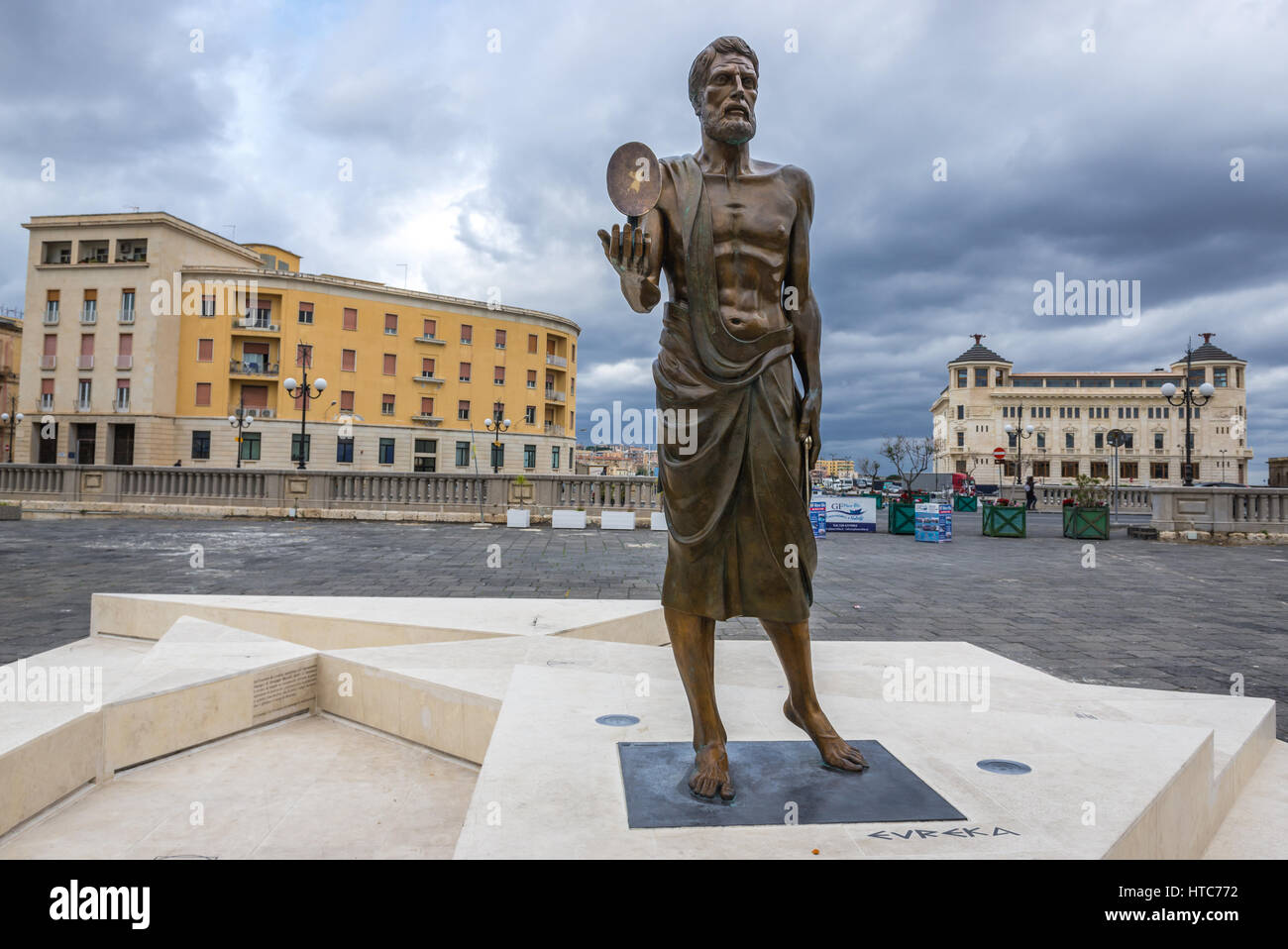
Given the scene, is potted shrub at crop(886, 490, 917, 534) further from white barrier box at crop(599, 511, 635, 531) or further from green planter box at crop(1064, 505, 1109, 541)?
white barrier box at crop(599, 511, 635, 531)

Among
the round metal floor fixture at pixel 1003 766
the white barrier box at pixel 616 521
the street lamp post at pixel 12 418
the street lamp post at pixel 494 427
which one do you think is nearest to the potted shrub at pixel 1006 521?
the white barrier box at pixel 616 521

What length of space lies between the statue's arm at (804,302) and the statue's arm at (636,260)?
0.54 meters

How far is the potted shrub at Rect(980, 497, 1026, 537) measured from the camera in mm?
18969

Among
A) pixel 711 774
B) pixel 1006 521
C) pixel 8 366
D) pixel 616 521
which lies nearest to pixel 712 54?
pixel 711 774

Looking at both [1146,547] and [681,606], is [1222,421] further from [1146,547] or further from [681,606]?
[681,606]

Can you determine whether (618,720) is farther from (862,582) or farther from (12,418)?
(12,418)

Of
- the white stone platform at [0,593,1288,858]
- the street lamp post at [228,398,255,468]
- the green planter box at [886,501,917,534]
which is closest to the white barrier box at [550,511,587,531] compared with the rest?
the green planter box at [886,501,917,534]

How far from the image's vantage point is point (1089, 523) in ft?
60.2

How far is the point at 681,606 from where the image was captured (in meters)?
2.58

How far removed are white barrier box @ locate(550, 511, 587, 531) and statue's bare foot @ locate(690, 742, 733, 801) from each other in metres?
16.2

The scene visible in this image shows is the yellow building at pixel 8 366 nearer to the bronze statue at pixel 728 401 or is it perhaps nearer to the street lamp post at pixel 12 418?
the street lamp post at pixel 12 418

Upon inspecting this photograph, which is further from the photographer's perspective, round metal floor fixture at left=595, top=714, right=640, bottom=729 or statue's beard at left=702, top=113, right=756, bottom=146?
round metal floor fixture at left=595, top=714, right=640, bottom=729

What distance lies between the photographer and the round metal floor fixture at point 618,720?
298 cm

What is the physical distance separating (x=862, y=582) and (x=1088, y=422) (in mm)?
82857
